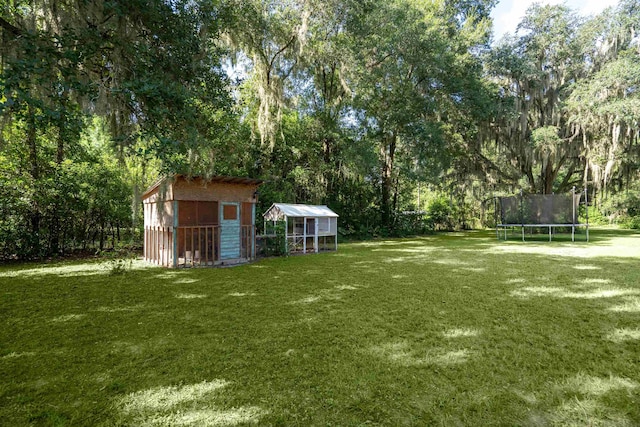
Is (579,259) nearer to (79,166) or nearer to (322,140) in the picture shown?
(322,140)

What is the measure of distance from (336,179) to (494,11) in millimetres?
12204

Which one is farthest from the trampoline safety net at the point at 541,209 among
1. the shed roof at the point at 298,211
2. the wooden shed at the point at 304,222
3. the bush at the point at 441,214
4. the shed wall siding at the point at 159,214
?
the shed wall siding at the point at 159,214

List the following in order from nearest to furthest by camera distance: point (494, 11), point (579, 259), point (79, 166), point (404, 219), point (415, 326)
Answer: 1. point (415, 326)
2. point (579, 259)
3. point (79, 166)
4. point (494, 11)
5. point (404, 219)

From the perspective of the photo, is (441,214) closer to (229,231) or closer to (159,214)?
(229,231)

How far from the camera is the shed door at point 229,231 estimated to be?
25.9 ft

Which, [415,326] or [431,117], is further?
[431,117]

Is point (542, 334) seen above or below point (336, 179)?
below

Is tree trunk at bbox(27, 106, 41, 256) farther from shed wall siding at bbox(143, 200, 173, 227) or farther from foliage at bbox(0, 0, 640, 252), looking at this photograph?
shed wall siding at bbox(143, 200, 173, 227)

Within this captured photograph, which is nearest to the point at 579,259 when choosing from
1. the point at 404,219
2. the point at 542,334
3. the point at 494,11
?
the point at 542,334

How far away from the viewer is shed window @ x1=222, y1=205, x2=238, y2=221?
8.01m

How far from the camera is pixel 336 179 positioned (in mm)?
15125

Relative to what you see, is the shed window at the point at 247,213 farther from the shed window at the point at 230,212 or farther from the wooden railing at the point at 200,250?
the wooden railing at the point at 200,250

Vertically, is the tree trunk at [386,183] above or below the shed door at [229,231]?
above

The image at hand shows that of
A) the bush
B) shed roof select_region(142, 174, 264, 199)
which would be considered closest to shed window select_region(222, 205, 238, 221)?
shed roof select_region(142, 174, 264, 199)
